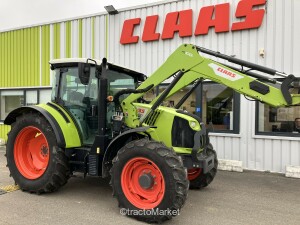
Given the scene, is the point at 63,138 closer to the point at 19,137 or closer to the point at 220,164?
the point at 19,137

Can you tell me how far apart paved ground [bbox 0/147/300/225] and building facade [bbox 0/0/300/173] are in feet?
4.75

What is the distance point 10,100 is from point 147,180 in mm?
9814

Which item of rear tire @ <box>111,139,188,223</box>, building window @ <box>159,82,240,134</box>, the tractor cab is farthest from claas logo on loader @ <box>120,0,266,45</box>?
rear tire @ <box>111,139,188,223</box>

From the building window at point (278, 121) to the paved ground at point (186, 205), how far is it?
5.05 ft

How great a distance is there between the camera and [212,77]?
173 inches

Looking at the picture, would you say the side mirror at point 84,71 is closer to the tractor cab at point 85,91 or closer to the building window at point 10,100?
the tractor cab at point 85,91

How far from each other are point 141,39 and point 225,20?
2.58 meters

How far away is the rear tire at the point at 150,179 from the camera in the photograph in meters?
3.86

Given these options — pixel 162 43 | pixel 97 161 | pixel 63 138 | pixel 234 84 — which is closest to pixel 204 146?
pixel 234 84

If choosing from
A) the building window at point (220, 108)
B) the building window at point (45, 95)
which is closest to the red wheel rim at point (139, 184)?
the building window at point (220, 108)

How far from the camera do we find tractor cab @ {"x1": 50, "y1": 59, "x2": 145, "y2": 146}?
498 cm

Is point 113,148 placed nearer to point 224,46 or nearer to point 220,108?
point 220,108

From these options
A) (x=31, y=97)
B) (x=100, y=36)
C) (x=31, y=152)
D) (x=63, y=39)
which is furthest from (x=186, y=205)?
(x=31, y=97)

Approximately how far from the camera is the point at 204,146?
5094 mm
